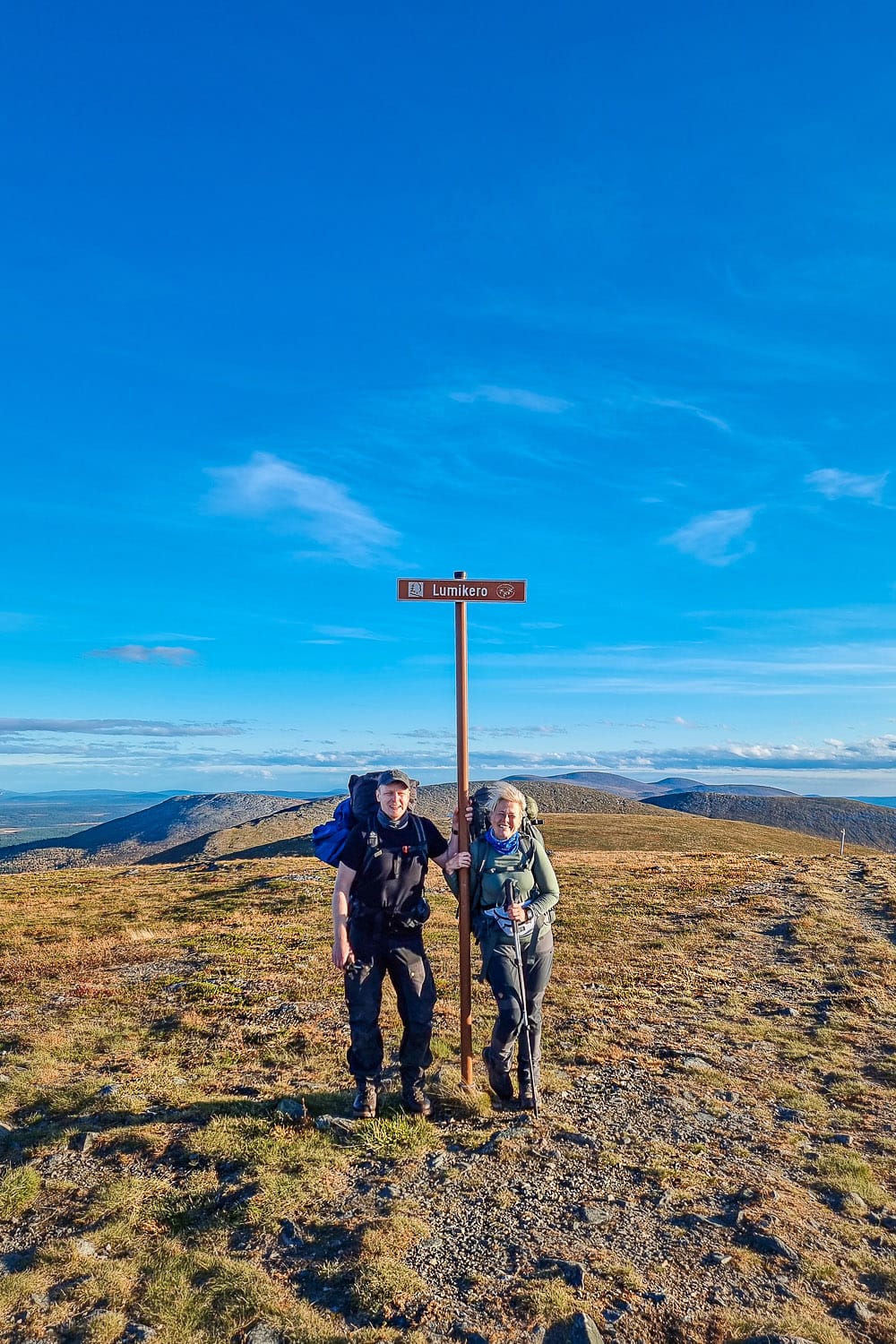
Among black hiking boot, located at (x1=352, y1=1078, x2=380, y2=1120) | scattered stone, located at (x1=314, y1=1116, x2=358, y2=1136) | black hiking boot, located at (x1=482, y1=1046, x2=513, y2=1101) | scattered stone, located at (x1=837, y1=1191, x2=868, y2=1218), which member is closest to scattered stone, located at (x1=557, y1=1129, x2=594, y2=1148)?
black hiking boot, located at (x1=482, y1=1046, x2=513, y2=1101)

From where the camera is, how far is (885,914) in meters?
23.5

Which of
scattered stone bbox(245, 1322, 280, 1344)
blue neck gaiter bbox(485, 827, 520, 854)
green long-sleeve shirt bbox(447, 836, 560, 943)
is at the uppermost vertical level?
blue neck gaiter bbox(485, 827, 520, 854)

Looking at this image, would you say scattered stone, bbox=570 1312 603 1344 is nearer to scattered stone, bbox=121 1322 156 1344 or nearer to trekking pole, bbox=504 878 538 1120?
scattered stone, bbox=121 1322 156 1344

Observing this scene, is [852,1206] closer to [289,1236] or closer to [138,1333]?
[289,1236]

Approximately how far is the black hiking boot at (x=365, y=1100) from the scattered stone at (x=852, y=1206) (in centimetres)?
482

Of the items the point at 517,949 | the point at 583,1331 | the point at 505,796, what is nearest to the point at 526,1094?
the point at 517,949

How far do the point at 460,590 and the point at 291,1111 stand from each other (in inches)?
261

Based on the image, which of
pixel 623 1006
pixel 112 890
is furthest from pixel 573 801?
pixel 623 1006

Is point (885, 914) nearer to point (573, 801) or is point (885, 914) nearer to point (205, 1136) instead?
point (205, 1136)

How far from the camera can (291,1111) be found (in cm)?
877

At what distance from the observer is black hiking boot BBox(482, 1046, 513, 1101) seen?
8.98 meters

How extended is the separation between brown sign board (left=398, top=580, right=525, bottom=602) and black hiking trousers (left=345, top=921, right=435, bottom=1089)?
4.13 metres

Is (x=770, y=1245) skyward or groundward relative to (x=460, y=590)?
groundward

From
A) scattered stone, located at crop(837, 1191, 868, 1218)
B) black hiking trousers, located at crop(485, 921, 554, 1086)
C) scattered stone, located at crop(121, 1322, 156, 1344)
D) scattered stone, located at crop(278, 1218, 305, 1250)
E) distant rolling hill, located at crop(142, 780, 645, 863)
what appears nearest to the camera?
scattered stone, located at crop(121, 1322, 156, 1344)
